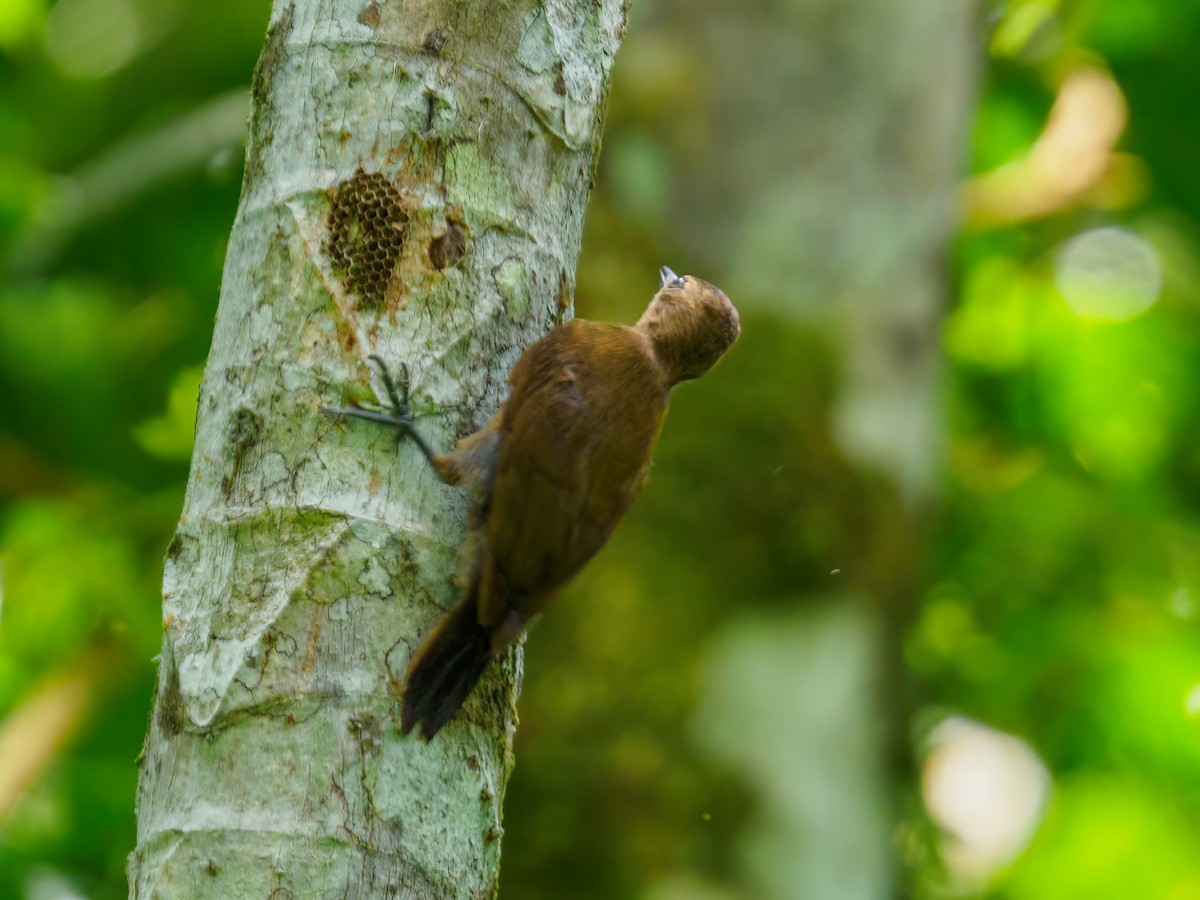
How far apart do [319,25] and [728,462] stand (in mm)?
2448

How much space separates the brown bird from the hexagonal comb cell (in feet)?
0.53

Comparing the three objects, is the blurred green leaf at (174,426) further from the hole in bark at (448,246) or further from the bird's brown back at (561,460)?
the hole in bark at (448,246)

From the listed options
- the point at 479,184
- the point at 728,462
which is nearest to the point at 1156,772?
the point at 728,462

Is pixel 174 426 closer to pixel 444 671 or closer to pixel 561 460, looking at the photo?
pixel 561 460

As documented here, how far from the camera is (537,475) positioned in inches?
114

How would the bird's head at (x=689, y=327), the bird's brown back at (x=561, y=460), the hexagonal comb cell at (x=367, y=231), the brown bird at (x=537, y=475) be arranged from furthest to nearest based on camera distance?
1. the bird's head at (x=689, y=327)
2. the bird's brown back at (x=561, y=460)
3. the hexagonal comb cell at (x=367, y=231)
4. the brown bird at (x=537, y=475)

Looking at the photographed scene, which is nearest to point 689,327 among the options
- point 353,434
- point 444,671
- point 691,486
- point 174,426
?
point 691,486

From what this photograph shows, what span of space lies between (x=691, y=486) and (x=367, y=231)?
234 cm

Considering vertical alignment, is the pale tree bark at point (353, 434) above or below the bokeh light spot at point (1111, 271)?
below

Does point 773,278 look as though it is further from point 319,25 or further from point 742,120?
point 319,25

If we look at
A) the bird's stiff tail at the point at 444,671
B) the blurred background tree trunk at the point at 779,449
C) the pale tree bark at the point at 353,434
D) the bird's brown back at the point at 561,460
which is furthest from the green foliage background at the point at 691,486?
the bird's stiff tail at the point at 444,671

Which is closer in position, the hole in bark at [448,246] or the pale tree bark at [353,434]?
the pale tree bark at [353,434]

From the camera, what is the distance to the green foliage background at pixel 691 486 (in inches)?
172

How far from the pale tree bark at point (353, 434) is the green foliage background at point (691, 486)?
170cm
